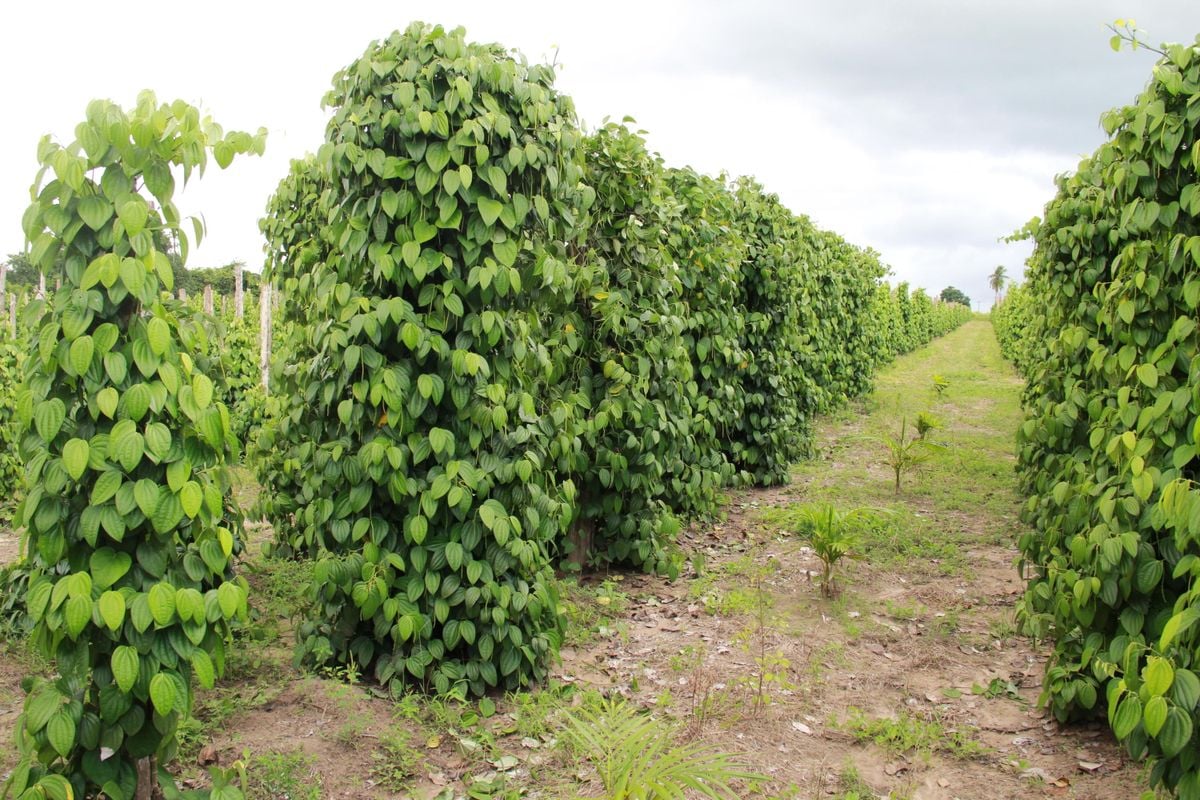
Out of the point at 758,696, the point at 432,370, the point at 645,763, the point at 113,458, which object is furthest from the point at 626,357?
the point at 113,458

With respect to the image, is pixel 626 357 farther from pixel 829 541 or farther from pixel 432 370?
pixel 432 370

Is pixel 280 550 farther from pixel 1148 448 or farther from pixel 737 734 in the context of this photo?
pixel 1148 448

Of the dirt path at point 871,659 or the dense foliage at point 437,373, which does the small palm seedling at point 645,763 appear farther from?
the dense foliage at point 437,373

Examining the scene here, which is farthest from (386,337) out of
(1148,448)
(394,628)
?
(1148,448)

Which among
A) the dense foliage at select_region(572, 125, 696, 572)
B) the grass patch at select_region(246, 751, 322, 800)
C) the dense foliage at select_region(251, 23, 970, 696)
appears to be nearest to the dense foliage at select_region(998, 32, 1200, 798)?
the dense foliage at select_region(251, 23, 970, 696)

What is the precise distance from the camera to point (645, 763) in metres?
2.75

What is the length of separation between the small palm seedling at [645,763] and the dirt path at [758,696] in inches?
5.8

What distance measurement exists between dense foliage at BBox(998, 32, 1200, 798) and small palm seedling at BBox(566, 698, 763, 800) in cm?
127

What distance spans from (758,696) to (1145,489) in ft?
6.05

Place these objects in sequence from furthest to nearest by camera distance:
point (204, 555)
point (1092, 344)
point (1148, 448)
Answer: point (1092, 344)
point (1148, 448)
point (204, 555)

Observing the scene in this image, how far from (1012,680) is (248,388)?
9.48 m

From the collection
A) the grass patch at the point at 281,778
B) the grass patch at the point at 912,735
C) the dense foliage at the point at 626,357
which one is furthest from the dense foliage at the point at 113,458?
the dense foliage at the point at 626,357

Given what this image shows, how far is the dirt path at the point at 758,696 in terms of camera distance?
3.21 m

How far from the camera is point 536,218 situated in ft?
12.8
